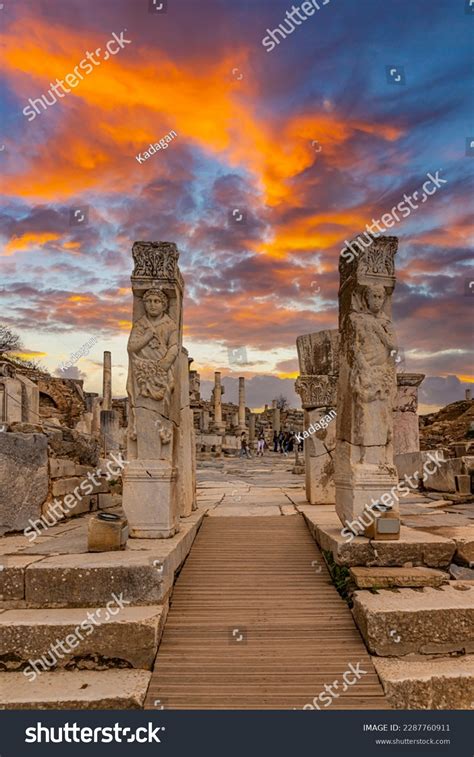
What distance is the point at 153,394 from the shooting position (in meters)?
5.30

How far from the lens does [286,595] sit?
4.69 metres

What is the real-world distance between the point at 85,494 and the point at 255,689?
5.39 meters

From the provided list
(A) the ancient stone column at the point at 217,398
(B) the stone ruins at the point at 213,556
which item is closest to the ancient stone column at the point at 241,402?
(A) the ancient stone column at the point at 217,398

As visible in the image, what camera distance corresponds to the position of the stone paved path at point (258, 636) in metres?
3.52

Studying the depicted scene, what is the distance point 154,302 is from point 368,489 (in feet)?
9.33

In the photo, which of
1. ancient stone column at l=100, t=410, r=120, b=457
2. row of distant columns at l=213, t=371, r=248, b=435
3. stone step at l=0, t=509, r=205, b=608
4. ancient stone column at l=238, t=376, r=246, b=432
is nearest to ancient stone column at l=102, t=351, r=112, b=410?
row of distant columns at l=213, t=371, r=248, b=435

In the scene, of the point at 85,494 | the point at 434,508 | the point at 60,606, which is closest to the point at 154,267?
the point at 60,606

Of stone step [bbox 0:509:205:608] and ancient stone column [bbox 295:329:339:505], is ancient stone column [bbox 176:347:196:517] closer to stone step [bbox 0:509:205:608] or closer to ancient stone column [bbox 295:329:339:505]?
ancient stone column [bbox 295:329:339:505]

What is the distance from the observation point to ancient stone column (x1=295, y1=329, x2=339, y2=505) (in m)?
8.38

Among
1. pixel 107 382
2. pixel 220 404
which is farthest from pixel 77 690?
pixel 220 404
